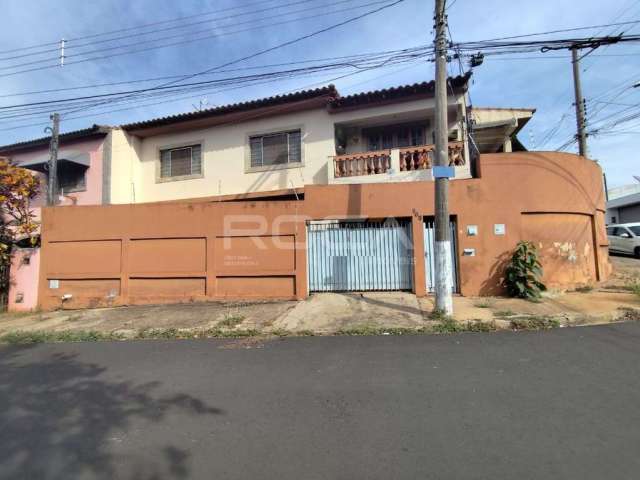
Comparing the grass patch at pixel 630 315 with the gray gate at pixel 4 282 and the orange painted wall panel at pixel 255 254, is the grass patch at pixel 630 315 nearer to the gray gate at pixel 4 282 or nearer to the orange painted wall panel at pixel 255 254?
the orange painted wall panel at pixel 255 254

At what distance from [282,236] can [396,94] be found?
17.4 feet

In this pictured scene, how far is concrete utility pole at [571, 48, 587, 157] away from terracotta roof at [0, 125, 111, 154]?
57.3ft

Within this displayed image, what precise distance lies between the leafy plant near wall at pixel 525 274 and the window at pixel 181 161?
10.2 m

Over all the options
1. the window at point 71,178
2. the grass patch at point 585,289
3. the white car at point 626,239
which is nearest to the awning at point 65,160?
the window at point 71,178

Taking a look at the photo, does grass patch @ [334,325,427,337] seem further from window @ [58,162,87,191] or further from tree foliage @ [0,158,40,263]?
window @ [58,162,87,191]

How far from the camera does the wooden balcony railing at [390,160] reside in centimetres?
1043

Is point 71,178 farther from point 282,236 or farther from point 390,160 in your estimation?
point 390,160

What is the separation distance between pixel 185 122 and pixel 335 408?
474 inches

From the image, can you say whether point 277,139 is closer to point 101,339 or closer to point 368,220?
point 368,220

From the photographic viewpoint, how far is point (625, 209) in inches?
1131

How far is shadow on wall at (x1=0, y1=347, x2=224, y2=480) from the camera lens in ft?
9.04

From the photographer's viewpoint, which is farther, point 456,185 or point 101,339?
point 456,185

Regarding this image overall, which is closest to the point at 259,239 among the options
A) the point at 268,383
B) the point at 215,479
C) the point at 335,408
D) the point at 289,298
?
the point at 289,298

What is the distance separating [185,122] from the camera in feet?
43.4
